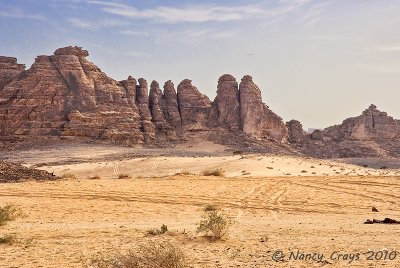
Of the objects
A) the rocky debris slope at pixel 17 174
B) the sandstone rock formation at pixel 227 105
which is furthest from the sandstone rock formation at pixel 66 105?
the rocky debris slope at pixel 17 174

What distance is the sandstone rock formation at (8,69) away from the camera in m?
74.0

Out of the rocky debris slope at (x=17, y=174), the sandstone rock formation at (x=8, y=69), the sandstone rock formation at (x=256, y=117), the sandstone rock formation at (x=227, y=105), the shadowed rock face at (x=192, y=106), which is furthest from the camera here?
the shadowed rock face at (x=192, y=106)

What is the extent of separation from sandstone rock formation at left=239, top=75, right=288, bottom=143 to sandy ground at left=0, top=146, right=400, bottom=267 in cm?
5144

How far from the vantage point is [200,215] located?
13.9 m

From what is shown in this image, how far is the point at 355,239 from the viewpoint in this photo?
9047mm

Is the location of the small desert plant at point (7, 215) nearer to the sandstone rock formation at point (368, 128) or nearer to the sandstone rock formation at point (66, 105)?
the sandstone rock formation at point (66, 105)

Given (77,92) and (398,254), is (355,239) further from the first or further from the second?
(77,92)

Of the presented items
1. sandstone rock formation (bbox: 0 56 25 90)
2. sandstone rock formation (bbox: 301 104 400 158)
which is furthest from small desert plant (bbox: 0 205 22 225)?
sandstone rock formation (bbox: 0 56 25 90)

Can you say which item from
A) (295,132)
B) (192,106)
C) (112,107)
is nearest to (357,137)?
(295,132)

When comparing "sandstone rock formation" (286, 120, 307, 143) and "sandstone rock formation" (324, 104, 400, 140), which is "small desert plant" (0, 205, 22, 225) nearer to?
"sandstone rock formation" (286, 120, 307, 143)

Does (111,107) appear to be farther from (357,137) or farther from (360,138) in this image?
(360,138)

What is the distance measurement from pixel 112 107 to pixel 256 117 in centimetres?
2601

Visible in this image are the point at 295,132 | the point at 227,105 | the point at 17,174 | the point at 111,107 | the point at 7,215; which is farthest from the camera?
the point at 295,132

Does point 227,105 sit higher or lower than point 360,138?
higher
